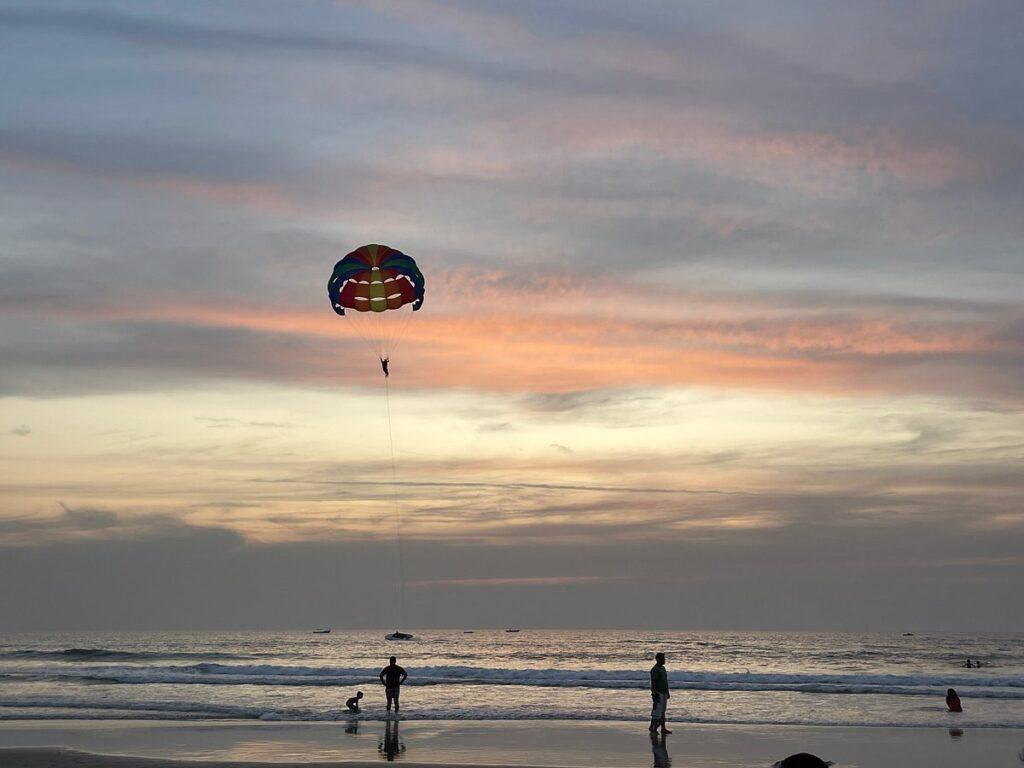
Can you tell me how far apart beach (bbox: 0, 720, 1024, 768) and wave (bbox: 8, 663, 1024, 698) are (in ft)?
40.9

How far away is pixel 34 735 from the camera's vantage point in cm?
2109

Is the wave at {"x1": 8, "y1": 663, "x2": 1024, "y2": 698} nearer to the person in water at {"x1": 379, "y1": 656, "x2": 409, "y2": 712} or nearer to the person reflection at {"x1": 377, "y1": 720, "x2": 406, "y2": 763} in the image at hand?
the person in water at {"x1": 379, "y1": 656, "x2": 409, "y2": 712}

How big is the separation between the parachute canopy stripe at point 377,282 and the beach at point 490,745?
10.3 metres

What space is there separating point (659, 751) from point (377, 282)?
13.7 metres

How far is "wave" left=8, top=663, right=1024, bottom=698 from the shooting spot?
33.9 meters

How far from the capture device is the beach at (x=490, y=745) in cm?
1688

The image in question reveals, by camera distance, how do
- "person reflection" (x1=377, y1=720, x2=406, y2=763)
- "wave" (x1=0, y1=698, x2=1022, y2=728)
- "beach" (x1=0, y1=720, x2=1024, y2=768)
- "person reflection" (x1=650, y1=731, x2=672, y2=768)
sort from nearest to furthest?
1. "person reflection" (x1=650, y1=731, x2=672, y2=768)
2. "beach" (x1=0, y1=720, x2=1024, y2=768)
3. "person reflection" (x1=377, y1=720, x2=406, y2=763)
4. "wave" (x1=0, y1=698, x2=1022, y2=728)

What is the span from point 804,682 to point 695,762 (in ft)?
69.0

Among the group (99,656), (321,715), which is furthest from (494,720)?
(99,656)

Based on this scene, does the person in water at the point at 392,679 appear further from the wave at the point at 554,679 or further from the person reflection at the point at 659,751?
the wave at the point at 554,679

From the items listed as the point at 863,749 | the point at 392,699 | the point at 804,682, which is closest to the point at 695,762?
the point at 863,749

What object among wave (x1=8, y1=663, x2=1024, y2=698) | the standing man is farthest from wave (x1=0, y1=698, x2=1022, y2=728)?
wave (x1=8, y1=663, x2=1024, y2=698)

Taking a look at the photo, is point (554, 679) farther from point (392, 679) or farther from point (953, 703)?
point (953, 703)

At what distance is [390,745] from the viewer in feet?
61.6
